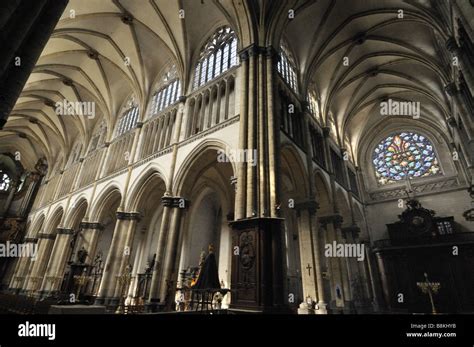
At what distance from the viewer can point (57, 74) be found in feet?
60.6

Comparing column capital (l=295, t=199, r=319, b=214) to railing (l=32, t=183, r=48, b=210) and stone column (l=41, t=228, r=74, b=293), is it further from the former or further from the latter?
railing (l=32, t=183, r=48, b=210)

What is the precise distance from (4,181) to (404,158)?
41.1 m

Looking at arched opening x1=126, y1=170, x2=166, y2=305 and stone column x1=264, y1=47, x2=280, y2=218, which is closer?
stone column x1=264, y1=47, x2=280, y2=218

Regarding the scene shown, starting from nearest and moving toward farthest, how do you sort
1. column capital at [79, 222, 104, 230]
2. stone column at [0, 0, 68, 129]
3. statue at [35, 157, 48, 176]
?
stone column at [0, 0, 68, 129], column capital at [79, 222, 104, 230], statue at [35, 157, 48, 176]

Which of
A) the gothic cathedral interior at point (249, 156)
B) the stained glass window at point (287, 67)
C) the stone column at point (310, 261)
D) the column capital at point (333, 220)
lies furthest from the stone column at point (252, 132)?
the column capital at point (333, 220)

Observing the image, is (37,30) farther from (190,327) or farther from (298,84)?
(298,84)

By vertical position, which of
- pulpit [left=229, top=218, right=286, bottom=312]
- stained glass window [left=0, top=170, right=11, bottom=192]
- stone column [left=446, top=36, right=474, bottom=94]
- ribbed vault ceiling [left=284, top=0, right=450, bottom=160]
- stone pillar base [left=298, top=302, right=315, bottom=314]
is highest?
ribbed vault ceiling [left=284, top=0, right=450, bottom=160]

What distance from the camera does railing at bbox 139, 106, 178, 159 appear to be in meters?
13.8

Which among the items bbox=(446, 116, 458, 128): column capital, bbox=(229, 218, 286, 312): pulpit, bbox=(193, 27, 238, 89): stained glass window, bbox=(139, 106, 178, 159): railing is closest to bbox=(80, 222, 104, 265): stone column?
bbox=(139, 106, 178, 159): railing

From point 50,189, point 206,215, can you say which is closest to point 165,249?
point 206,215

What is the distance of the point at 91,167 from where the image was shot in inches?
750

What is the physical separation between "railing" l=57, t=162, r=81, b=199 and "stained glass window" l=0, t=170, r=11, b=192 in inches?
450

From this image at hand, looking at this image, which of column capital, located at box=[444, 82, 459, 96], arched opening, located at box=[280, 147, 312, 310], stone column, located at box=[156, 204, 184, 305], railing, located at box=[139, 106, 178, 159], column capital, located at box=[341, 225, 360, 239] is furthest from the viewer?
column capital, located at box=[341, 225, 360, 239]

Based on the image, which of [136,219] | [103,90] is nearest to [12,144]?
[103,90]
